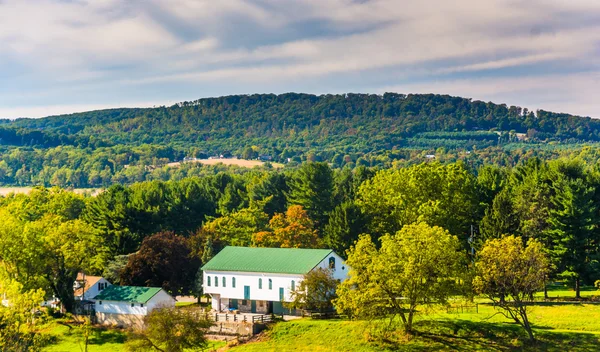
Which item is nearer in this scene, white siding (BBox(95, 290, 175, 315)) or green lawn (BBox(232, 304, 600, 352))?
green lawn (BBox(232, 304, 600, 352))

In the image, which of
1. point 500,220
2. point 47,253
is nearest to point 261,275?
point 47,253

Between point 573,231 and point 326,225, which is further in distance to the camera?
point 326,225

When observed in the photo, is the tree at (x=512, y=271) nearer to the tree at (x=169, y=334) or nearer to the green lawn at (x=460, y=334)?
the green lawn at (x=460, y=334)

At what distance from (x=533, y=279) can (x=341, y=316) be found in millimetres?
18146

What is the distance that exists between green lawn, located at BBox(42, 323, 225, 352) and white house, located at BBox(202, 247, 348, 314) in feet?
25.6

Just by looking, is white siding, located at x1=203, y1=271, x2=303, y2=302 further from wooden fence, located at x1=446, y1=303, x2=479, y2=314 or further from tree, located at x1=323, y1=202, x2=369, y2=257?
wooden fence, located at x1=446, y1=303, x2=479, y2=314

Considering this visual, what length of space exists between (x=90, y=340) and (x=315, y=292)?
71.2 feet

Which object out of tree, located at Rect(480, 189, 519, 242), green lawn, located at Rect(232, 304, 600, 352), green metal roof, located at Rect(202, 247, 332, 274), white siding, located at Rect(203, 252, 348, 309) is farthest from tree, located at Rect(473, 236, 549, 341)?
green metal roof, located at Rect(202, 247, 332, 274)

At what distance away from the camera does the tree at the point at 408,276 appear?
184 ft

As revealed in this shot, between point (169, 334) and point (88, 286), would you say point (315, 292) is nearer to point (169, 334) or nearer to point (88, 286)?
point (169, 334)

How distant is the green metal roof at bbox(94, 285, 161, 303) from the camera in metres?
69.4

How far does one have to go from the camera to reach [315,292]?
63000 millimetres

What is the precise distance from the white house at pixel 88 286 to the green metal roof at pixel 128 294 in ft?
7.73

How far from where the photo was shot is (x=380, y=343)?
56.1 meters
